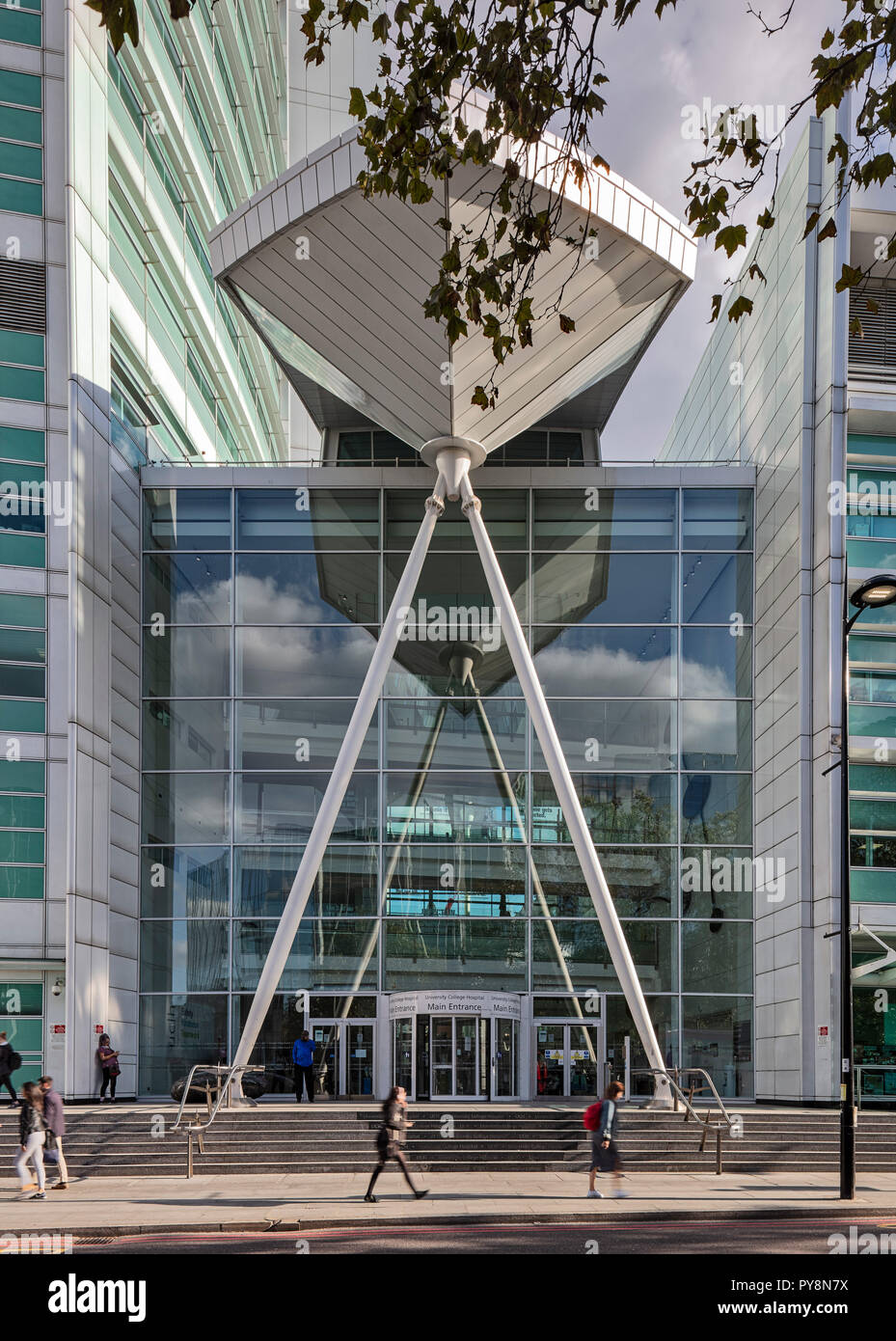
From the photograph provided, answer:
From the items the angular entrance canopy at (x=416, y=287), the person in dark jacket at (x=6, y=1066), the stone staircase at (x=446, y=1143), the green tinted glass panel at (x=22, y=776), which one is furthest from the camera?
the green tinted glass panel at (x=22, y=776)

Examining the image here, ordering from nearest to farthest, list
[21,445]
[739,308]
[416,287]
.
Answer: [739,308] < [416,287] < [21,445]

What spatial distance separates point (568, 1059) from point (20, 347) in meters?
18.4

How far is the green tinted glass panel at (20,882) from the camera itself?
24625 mm

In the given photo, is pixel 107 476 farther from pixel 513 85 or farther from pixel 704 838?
pixel 513 85

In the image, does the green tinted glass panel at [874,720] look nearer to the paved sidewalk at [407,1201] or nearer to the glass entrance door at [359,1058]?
the paved sidewalk at [407,1201]

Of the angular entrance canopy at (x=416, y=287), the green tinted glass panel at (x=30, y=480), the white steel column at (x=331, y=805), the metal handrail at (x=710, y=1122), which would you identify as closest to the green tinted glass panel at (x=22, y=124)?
the angular entrance canopy at (x=416, y=287)

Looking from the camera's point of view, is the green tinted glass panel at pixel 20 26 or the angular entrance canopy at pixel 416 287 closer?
the angular entrance canopy at pixel 416 287

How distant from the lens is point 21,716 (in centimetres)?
2522

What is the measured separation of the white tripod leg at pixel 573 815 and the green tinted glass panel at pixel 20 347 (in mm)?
9171

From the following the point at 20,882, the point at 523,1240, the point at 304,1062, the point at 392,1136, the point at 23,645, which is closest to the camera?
the point at 523,1240

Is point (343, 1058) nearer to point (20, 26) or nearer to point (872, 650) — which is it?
point (872, 650)

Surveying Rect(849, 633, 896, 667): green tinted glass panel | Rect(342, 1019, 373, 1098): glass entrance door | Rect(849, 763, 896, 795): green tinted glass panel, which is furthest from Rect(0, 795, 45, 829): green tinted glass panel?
Rect(849, 633, 896, 667): green tinted glass panel

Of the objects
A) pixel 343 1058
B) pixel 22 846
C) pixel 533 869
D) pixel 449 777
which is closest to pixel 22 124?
pixel 22 846

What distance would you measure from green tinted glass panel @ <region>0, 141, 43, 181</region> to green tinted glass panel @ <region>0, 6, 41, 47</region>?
0.74 ft
